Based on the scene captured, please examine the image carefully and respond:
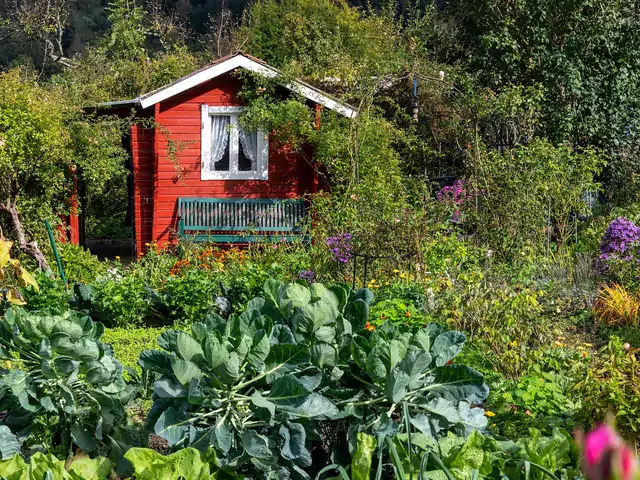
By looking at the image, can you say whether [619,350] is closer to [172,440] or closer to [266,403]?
[266,403]

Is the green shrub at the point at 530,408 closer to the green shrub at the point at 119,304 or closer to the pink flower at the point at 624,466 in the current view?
the pink flower at the point at 624,466

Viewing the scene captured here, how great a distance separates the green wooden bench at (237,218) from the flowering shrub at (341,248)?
4440 mm

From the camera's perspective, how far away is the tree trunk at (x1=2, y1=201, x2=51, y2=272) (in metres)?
10.8

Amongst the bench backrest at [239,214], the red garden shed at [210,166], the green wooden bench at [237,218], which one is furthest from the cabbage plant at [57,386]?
the red garden shed at [210,166]

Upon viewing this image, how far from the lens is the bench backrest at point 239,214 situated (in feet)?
44.2

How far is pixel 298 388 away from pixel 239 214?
10902 millimetres

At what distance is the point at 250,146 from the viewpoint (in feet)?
46.5

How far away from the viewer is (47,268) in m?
10.8

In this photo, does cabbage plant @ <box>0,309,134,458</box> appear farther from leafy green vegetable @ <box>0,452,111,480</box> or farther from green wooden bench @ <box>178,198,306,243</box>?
green wooden bench @ <box>178,198,306,243</box>

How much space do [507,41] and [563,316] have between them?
336 inches

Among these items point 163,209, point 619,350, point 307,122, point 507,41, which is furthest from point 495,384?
point 507,41

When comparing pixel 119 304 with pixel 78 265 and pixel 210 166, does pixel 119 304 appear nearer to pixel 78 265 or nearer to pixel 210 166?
pixel 78 265

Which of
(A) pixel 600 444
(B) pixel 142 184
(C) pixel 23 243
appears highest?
(A) pixel 600 444

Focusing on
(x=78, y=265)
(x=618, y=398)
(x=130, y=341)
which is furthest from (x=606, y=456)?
(x=78, y=265)
